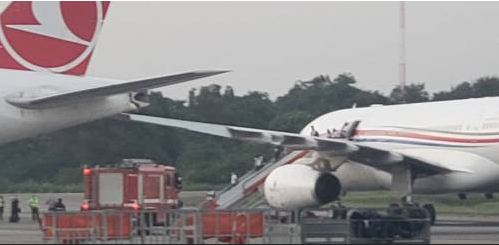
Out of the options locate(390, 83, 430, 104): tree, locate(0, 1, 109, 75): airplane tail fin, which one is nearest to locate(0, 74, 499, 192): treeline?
locate(390, 83, 430, 104): tree

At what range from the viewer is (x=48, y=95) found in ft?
109

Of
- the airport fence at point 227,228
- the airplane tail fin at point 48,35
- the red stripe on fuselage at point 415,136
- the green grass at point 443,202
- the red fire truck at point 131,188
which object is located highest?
the airplane tail fin at point 48,35

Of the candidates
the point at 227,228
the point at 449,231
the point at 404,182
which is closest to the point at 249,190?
the point at 404,182

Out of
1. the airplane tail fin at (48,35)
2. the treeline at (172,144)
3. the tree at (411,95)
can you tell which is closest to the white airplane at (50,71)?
the airplane tail fin at (48,35)

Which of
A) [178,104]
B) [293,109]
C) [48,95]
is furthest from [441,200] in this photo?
[293,109]

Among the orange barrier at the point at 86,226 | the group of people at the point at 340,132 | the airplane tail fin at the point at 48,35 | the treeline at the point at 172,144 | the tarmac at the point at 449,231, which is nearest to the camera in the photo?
the orange barrier at the point at 86,226

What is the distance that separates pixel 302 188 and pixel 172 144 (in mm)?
43117

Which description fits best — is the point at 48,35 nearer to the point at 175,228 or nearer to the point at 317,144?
the point at 175,228

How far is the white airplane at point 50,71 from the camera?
3319cm

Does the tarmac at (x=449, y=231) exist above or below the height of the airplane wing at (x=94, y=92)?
below

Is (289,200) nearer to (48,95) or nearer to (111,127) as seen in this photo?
(48,95)

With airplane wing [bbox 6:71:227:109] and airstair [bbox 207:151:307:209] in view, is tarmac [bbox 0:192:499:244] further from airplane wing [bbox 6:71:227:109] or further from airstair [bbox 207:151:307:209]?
airstair [bbox 207:151:307:209]

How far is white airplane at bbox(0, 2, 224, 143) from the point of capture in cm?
3319

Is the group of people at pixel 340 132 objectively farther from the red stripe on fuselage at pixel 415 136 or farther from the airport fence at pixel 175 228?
the airport fence at pixel 175 228
